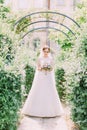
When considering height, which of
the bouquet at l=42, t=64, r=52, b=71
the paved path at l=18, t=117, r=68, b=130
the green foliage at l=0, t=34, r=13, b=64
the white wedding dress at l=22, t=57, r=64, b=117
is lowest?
the paved path at l=18, t=117, r=68, b=130

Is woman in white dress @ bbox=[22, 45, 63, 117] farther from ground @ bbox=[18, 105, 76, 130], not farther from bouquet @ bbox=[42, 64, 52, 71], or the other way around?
ground @ bbox=[18, 105, 76, 130]

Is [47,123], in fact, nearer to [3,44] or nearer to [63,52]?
[3,44]

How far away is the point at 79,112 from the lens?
9219 mm

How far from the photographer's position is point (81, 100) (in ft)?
29.9

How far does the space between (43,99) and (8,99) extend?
147 inches

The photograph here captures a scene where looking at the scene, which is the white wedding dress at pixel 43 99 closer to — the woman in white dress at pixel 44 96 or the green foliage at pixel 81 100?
the woman in white dress at pixel 44 96

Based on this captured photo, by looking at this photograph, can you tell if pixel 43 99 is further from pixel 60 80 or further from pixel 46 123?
pixel 60 80

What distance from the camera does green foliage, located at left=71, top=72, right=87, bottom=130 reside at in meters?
9.02

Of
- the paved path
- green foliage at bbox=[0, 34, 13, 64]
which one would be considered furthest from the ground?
green foliage at bbox=[0, 34, 13, 64]

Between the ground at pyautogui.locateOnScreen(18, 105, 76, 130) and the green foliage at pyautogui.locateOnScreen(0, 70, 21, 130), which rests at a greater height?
the green foliage at pyautogui.locateOnScreen(0, 70, 21, 130)

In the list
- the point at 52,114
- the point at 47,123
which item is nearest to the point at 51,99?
the point at 52,114

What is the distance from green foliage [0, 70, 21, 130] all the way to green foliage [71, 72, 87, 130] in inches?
56.7

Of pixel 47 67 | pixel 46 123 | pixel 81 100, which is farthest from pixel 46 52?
pixel 81 100

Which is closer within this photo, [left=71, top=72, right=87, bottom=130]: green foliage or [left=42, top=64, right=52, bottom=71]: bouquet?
[left=71, top=72, right=87, bottom=130]: green foliage
